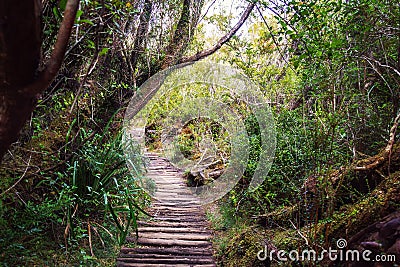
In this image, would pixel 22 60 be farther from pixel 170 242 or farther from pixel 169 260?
pixel 170 242

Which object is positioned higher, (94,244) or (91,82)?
(91,82)

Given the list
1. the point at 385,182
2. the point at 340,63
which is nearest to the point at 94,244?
the point at 385,182

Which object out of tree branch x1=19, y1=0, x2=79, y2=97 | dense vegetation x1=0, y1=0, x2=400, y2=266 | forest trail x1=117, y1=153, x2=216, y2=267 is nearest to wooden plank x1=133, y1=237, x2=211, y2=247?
forest trail x1=117, y1=153, x2=216, y2=267

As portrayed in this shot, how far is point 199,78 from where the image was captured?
6.38 meters

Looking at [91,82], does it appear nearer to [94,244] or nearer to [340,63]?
[94,244]

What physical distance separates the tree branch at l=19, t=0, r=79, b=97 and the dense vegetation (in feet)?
1.99

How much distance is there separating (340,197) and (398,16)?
4.55 ft

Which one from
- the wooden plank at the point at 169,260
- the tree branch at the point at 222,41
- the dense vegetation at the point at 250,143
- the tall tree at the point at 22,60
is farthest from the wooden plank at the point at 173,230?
the tall tree at the point at 22,60

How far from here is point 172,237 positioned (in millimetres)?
3748

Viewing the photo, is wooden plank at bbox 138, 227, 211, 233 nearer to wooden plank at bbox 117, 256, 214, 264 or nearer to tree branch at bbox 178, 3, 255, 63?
wooden plank at bbox 117, 256, 214, 264

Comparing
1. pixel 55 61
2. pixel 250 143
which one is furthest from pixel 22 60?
pixel 250 143

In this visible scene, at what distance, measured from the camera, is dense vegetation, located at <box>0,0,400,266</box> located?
2291mm

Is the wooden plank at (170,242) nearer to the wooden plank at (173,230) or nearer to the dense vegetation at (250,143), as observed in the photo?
the dense vegetation at (250,143)

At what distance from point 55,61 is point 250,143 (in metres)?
3.58
